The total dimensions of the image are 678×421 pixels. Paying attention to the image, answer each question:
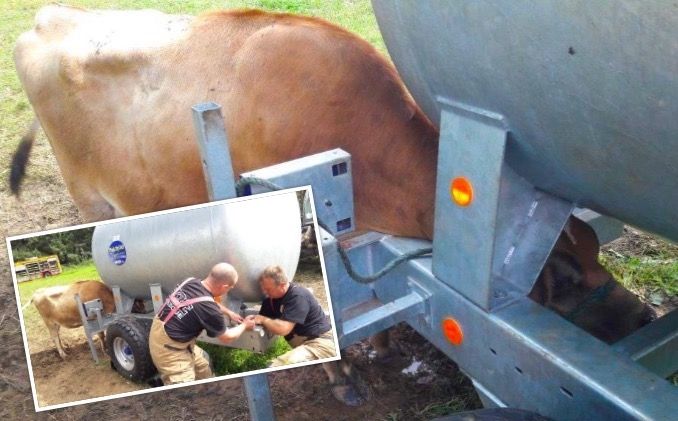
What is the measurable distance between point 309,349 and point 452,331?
46 cm

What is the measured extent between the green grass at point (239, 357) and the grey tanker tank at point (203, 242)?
143mm

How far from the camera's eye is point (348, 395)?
2.95 m

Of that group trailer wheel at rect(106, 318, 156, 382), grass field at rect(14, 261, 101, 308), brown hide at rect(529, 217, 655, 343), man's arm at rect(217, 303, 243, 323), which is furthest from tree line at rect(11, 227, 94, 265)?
brown hide at rect(529, 217, 655, 343)

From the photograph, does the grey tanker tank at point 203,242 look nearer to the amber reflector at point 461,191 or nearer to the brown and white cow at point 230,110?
the amber reflector at point 461,191

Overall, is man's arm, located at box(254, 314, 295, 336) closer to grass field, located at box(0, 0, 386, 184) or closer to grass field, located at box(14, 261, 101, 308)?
grass field, located at box(14, 261, 101, 308)

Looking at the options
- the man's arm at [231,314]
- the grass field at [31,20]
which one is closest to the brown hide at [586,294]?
the man's arm at [231,314]

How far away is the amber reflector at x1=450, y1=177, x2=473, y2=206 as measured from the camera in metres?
1.75

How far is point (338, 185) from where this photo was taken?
2.17 metres

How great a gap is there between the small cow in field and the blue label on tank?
0.10 m

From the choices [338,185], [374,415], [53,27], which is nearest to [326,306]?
[338,185]

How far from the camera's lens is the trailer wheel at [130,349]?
1855 mm

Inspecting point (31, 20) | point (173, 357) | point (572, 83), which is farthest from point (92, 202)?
point (31, 20)

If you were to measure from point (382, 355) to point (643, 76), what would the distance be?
221 cm

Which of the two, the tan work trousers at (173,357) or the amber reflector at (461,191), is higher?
the amber reflector at (461,191)
